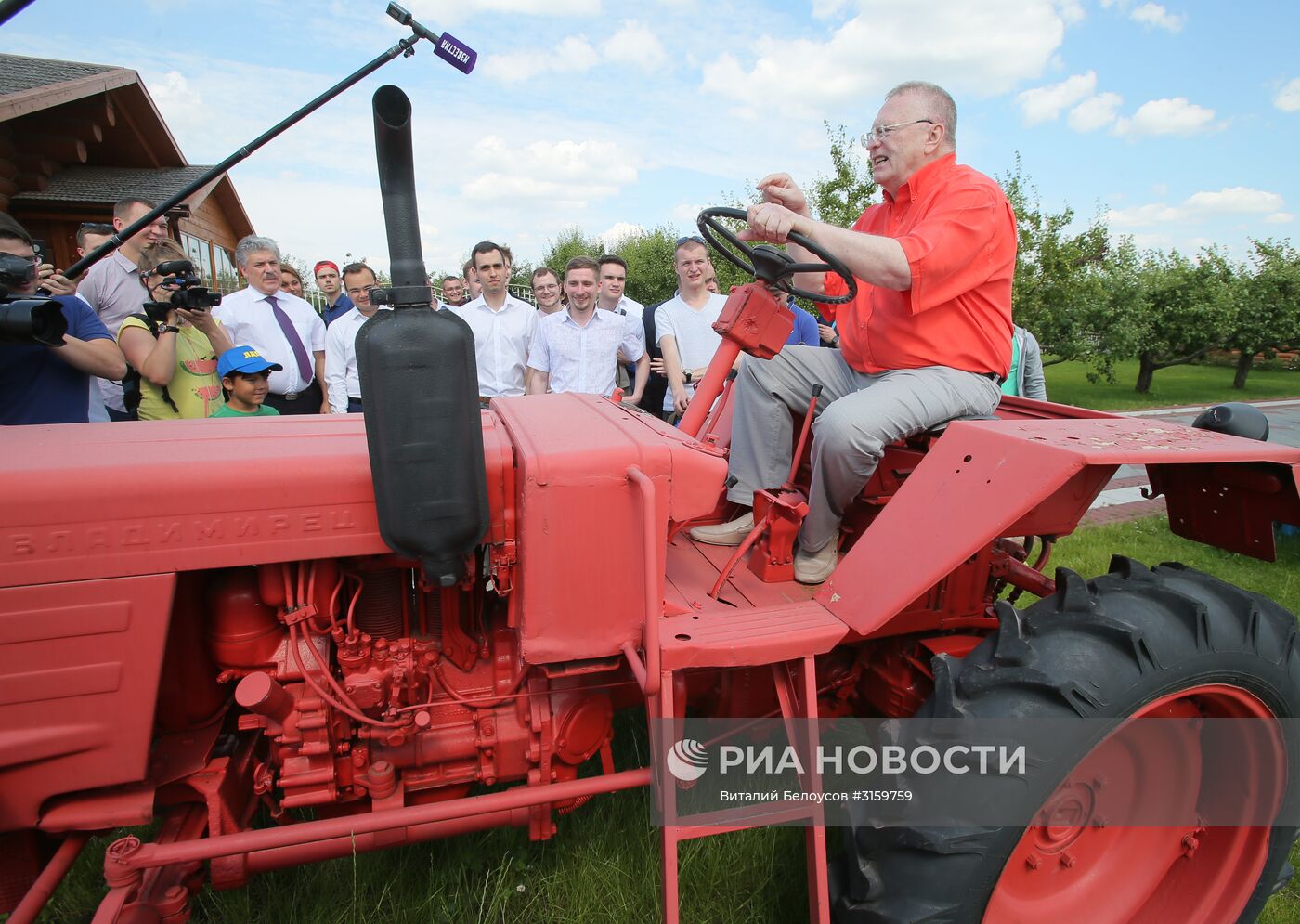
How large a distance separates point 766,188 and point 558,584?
152cm

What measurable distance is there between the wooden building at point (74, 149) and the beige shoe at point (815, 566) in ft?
27.9

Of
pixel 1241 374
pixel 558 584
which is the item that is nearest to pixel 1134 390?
pixel 1241 374

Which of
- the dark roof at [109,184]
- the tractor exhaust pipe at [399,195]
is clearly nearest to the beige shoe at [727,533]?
the tractor exhaust pipe at [399,195]

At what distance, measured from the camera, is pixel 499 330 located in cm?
459

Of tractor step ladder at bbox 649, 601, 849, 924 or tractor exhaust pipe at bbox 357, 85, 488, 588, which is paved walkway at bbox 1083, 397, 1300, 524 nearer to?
tractor step ladder at bbox 649, 601, 849, 924

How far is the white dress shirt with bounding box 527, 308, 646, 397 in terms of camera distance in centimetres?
446

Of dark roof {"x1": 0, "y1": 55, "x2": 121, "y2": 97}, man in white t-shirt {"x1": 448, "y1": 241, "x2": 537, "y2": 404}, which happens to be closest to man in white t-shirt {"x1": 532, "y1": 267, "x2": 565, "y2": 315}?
man in white t-shirt {"x1": 448, "y1": 241, "x2": 537, "y2": 404}

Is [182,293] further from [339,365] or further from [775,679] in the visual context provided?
[775,679]

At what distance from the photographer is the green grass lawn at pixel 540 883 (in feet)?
6.30

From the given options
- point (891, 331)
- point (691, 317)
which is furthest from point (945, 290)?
point (691, 317)

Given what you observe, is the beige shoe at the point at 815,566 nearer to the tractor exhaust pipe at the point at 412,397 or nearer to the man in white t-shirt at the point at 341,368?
the tractor exhaust pipe at the point at 412,397

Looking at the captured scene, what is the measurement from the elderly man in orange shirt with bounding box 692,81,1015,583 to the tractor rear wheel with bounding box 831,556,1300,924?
1.83 ft

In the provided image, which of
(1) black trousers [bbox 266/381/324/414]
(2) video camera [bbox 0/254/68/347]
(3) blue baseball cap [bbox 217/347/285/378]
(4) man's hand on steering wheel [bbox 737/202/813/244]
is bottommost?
(1) black trousers [bbox 266/381/324/414]

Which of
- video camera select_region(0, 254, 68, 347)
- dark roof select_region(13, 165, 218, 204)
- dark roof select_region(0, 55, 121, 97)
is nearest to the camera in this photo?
video camera select_region(0, 254, 68, 347)
